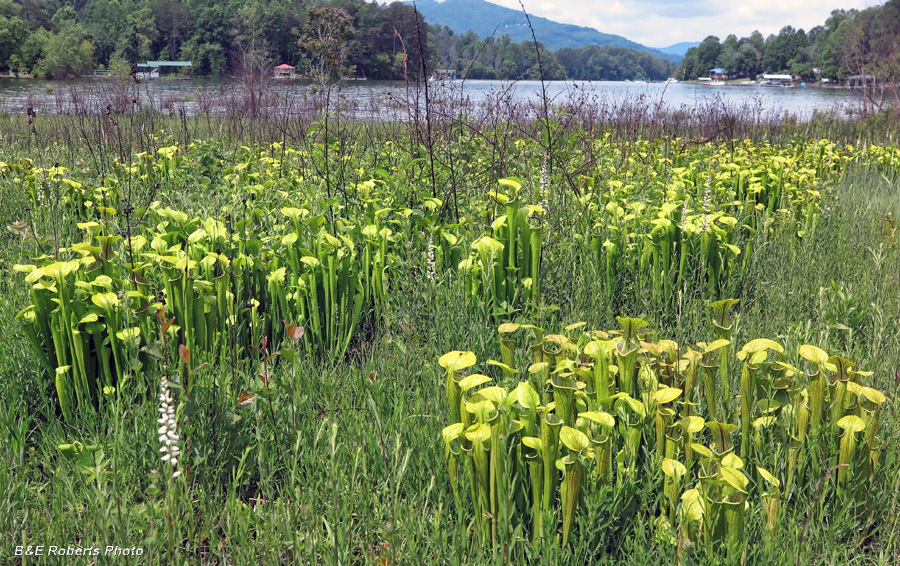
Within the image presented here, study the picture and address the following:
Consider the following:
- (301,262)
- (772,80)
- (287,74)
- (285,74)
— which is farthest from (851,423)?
(772,80)

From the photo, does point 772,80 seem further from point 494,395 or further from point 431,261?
point 494,395

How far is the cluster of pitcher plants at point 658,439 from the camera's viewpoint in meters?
1.44

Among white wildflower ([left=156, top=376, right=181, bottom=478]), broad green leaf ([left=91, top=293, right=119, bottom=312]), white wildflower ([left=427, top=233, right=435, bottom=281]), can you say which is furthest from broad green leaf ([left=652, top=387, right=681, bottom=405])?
broad green leaf ([left=91, top=293, right=119, bottom=312])

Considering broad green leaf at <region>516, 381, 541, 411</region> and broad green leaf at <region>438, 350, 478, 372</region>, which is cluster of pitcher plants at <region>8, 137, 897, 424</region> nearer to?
broad green leaf at <region>516, 381, 541, 411</region>

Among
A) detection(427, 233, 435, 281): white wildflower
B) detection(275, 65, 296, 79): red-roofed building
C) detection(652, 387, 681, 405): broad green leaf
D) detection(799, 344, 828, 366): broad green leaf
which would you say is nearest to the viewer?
detection(652, 387, 681, 405): broad green leaf

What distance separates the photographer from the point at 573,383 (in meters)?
1.58

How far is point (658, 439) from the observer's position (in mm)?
1650

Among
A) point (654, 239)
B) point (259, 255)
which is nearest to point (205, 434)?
point (259, 255)

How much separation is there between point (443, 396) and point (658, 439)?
732 mm

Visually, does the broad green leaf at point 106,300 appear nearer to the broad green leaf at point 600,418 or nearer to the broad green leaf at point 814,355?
the broad green leaf at point 600,418

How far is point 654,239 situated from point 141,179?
4.27 metres

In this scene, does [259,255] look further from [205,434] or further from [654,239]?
[654,239]

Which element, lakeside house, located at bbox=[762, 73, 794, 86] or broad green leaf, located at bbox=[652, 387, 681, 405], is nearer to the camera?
broad green leaf, located at bbox=[652, 387, 681, 405]

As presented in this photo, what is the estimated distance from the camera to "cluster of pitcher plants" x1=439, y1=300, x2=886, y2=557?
1438mm
